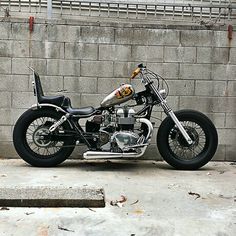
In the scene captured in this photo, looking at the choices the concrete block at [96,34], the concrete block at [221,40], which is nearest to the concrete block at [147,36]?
the concrete block at [96,34]

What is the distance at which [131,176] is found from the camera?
14.7ft

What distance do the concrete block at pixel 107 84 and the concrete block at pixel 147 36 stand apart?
52 cm

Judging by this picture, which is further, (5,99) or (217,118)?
(217,118)

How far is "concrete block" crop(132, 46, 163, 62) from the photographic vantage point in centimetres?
523

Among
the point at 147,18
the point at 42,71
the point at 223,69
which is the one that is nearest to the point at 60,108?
the point at 42,71

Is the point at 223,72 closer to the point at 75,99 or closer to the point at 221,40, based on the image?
the point at 221,40

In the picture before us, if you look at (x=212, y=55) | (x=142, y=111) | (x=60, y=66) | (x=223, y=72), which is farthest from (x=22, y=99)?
(x=223, y=72)

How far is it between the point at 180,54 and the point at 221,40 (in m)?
0.60

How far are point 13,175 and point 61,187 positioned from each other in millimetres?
822

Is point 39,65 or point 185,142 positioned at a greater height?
point 39,65

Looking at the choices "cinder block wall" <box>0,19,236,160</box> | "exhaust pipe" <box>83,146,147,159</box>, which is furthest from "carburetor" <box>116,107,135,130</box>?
"cinder block wall" <box>0,19,236,160</box>

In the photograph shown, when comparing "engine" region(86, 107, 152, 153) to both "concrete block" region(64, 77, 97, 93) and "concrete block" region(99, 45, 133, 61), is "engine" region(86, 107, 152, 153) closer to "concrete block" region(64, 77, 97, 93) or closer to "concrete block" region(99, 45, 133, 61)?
"concrete block" region(64, 77, 97, 93)

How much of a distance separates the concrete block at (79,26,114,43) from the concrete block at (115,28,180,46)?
11 centimetres

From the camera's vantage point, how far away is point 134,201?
356 centimetres
